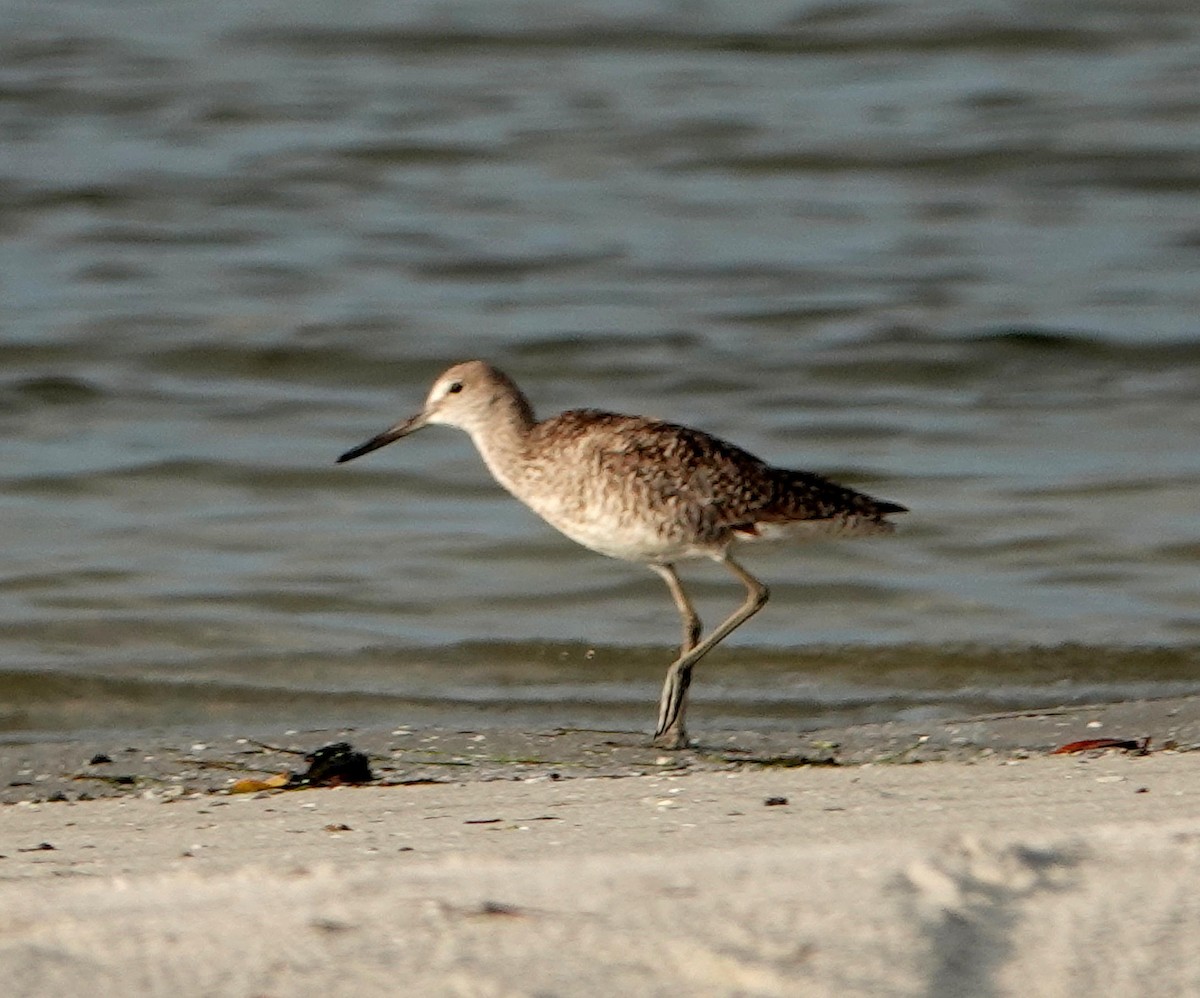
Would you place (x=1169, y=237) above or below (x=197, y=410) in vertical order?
above

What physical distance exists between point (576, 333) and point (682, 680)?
5825 millimetres

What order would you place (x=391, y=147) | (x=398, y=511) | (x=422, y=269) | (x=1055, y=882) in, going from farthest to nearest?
(x=391, y=147) < (x=422, y=269) < (x=398, y=511) < (x=1055, y=882)

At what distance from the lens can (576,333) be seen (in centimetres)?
1216

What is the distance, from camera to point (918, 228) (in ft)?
47.0

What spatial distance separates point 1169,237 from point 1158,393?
10.2 ft

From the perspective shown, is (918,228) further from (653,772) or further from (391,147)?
(653,772)

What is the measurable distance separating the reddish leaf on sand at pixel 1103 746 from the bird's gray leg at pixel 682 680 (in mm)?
1010

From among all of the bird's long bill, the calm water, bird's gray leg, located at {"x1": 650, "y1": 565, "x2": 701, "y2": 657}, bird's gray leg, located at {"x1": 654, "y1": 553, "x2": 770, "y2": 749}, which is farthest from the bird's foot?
the bird's long bill

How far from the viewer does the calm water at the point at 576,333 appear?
25.5ft

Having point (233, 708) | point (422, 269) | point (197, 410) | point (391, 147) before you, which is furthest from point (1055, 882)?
point (391, 147)

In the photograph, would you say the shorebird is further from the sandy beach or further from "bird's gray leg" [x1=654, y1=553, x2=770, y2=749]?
the sandy beach

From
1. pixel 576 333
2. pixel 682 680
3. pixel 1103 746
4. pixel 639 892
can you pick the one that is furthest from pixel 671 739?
pixel 576 333

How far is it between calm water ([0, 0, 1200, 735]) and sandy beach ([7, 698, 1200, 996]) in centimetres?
273

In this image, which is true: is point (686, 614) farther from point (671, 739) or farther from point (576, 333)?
point (576, 333)
